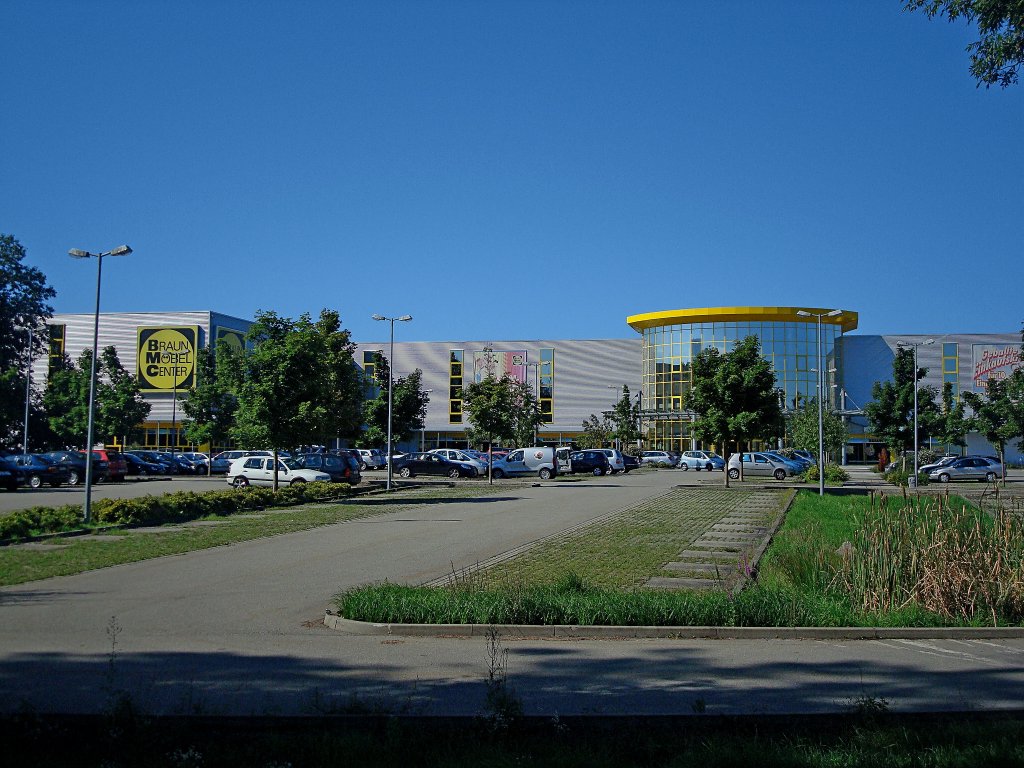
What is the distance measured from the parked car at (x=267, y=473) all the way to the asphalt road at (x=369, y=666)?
83.9ft

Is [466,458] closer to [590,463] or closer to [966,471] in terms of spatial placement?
[590,463]

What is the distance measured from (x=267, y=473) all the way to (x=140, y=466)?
19711 mm

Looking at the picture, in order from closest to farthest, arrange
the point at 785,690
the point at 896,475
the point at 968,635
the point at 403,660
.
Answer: the point at 785,690 → the point at 403,660 → the point at 968,635 → the point at 896,475

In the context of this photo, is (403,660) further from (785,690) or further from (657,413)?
(657,413)

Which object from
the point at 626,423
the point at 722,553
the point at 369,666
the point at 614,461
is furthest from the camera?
the point at 626,423

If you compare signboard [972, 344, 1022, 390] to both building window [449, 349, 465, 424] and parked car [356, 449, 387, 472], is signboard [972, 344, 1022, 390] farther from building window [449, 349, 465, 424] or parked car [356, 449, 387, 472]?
parked car [356, 449, 387, 472]

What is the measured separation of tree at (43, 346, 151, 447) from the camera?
193 ft

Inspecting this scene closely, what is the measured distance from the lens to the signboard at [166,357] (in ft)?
277

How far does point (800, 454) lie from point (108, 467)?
4275 cm

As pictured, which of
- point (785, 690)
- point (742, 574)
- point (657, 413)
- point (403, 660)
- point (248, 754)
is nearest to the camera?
point (248, 754)

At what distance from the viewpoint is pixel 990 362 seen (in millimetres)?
92500

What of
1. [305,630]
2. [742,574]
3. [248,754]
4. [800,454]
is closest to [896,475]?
[800,454]

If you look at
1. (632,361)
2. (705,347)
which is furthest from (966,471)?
(632,361)

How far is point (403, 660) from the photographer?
27.9 ft
